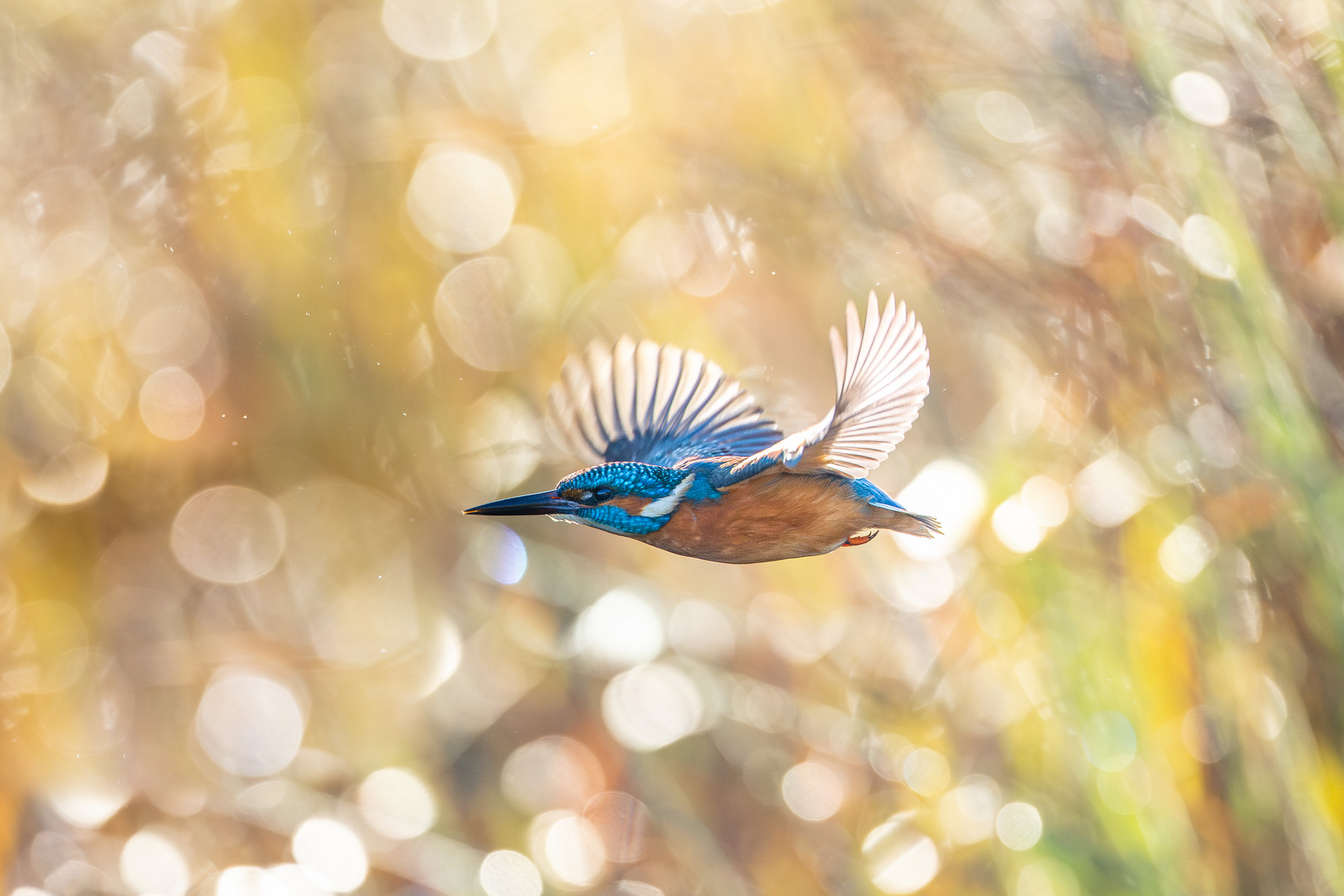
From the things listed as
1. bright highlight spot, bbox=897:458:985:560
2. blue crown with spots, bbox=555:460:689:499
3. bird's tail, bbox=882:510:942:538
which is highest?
blue crown with spots, bbox=555:460:689:499

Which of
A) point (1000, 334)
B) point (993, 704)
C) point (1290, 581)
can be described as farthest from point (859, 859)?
point (1000, 334)

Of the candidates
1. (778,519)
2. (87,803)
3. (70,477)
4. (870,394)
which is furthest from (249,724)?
(870,394)

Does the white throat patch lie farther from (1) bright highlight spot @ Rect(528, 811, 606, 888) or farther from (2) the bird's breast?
(1) bright highlight spot @ Rect(528, 811, 606, 888)

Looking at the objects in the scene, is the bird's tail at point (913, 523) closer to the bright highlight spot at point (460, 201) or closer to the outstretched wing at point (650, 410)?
the outstretched wing at point (650, 410)

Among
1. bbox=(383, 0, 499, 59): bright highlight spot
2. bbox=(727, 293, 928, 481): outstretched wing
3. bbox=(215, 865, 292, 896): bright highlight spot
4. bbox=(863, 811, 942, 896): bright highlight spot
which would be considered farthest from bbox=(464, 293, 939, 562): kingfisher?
bbox=(383, 0, 499, 59): bright highlight spot

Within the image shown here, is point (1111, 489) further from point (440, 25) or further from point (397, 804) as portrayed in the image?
point (440, 25)

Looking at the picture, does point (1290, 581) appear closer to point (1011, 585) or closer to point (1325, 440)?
point (1325, 440)

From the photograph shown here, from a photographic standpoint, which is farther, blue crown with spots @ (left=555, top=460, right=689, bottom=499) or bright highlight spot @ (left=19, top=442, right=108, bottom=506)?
bright highlight spot @ (left=19, top=442, right=108, bottom=506)

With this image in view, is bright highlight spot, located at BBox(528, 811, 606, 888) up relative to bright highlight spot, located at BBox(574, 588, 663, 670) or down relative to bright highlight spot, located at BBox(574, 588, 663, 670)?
down
